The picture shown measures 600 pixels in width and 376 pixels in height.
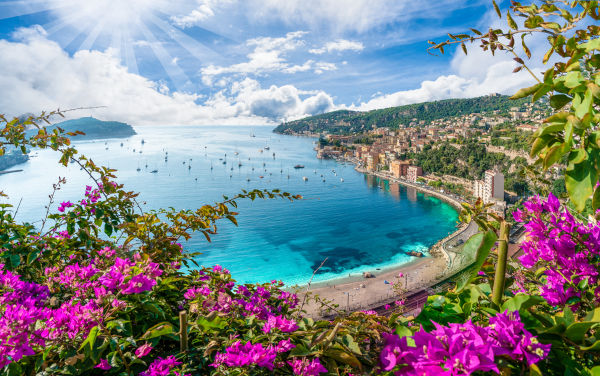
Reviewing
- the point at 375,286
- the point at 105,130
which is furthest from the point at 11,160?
the point at 375,286

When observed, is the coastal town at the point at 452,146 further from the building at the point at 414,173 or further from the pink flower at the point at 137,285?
the pink flower at the point at 137,285

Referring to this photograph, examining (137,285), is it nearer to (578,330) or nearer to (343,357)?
(343,357)

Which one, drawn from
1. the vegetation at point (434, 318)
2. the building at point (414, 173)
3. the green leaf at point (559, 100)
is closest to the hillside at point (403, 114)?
the building at point (414, 173)

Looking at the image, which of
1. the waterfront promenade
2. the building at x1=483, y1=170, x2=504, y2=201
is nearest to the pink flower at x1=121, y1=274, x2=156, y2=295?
the waterfront promenade

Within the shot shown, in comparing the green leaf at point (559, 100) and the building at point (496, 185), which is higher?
the green leaf at point (559, 100)

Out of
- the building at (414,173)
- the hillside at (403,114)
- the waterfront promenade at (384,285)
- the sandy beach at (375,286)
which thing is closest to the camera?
the waterfront promenade at (384,285)

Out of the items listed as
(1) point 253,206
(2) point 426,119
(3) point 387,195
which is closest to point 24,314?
(1) point 253,206
